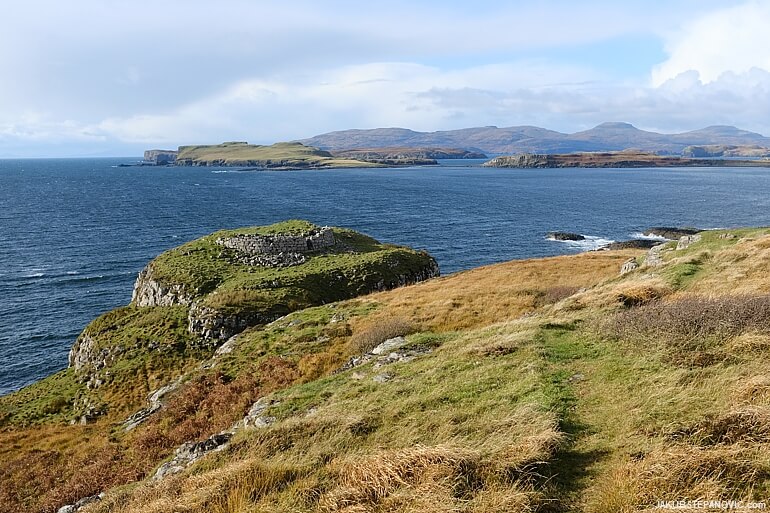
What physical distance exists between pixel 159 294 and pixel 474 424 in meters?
42.2

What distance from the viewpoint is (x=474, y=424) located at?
12000mm

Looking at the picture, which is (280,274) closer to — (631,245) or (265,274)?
(265,274)

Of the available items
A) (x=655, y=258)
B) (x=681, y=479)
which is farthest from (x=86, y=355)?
(x=655, y=258)

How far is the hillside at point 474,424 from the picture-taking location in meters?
9.00

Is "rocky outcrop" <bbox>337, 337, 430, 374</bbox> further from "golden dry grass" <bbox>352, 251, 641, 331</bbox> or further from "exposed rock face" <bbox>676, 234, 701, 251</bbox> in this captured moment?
"exposed rock face" <bbox>676, 234, 701, 251</bbox>

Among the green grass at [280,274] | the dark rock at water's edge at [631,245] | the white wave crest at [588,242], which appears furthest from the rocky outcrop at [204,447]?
the white wave crest at [588,242]

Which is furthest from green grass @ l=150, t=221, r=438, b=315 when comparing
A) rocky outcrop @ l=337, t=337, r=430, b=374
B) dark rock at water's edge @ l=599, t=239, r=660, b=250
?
dark rock at water's edge @ l=599, t=239, r=660, b=250

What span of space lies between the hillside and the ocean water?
31173mm

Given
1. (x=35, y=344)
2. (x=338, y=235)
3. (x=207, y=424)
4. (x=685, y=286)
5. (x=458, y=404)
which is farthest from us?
(x=338, y=235)

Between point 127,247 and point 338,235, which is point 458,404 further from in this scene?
point 127,247

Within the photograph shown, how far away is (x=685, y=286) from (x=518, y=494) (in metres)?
20.7

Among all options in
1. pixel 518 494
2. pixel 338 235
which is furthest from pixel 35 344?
pixel 518 494

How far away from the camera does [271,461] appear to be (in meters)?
11.8

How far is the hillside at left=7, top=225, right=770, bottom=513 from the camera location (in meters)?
9.00
